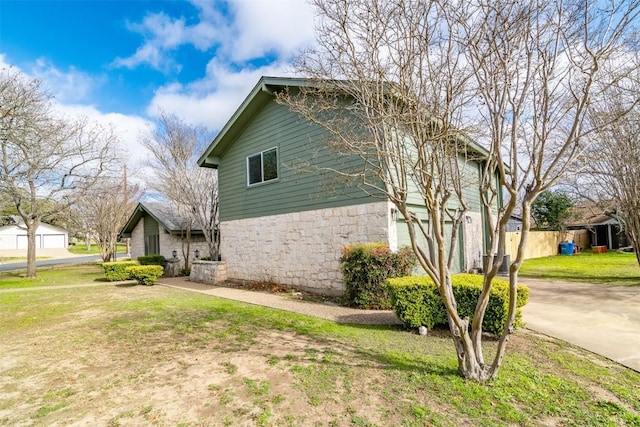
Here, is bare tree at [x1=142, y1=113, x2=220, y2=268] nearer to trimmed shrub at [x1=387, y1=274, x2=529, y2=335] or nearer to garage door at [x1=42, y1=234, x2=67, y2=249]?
trimmed shrub at [x1=387, y1=274, x2=529, y2=335]

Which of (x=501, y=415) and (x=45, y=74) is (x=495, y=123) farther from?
(x=45, y=74)

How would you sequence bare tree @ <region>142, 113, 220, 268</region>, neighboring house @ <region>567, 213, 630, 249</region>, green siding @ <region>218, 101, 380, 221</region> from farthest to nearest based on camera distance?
1. neighboring house @ <region>567, 213, 630, 249</region>
2. bare tree @ <region>142, 113, 220, 268</region>
3. green siding @ <region>218, 101, 380, 221</region>

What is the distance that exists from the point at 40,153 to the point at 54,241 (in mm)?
44823

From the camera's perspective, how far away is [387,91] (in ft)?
17.0

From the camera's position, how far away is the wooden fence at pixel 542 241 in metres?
18.9

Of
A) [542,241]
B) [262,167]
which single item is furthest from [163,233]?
[542,241]

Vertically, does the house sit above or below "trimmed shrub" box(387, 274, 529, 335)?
above

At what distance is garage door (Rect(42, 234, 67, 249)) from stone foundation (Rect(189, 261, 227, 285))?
48.0 metres

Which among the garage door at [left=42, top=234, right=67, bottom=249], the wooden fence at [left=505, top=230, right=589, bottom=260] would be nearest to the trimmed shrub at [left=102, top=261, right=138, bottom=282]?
the wooden fence at [left=505, top=230, right=589, bottom=260]

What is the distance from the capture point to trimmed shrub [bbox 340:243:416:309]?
7922 millimetres

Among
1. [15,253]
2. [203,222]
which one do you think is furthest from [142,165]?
[15,253]

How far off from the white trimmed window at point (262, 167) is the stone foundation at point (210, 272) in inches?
152

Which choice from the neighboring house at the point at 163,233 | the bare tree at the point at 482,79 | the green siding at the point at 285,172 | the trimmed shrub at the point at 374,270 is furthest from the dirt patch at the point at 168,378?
the neighboring house at the point at 163,233

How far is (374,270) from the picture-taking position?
7.95 metres
